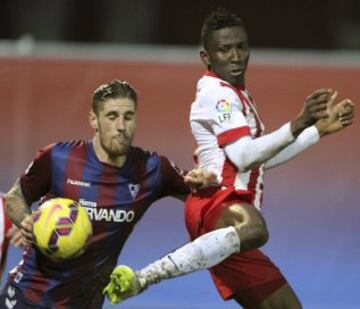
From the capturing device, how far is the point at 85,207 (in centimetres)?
652

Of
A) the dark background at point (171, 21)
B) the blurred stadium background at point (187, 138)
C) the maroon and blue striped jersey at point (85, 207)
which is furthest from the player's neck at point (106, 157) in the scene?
the dark background at point (171, 21)

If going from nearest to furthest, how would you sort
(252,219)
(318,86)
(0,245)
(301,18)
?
(252,219)
(0,245)
(318,86)
(301,18)

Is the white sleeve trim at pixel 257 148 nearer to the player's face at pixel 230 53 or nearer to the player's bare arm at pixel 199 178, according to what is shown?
the player's bare arm at pixel 199 178

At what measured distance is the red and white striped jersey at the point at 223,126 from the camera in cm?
659

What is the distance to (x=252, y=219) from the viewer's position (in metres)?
6.42

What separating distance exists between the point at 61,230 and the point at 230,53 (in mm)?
1424

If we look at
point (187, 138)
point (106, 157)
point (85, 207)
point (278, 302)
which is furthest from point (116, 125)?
point (187, 138)

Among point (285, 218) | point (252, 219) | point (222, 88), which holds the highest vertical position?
point (222, 88)

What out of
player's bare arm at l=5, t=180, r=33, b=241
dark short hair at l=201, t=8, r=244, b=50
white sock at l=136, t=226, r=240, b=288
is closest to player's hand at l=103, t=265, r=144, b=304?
white sock at l=136, t=226, r=240, b=288

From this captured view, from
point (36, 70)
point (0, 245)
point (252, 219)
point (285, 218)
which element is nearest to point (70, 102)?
point (36, 70)

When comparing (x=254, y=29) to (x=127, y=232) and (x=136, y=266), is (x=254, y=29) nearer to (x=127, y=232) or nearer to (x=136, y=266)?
(x=136, y=266)

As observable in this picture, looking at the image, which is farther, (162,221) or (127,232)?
(162,221)

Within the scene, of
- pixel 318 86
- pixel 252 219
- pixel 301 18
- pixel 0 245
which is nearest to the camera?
pixel 252 219

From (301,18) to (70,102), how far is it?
15.3 ft
